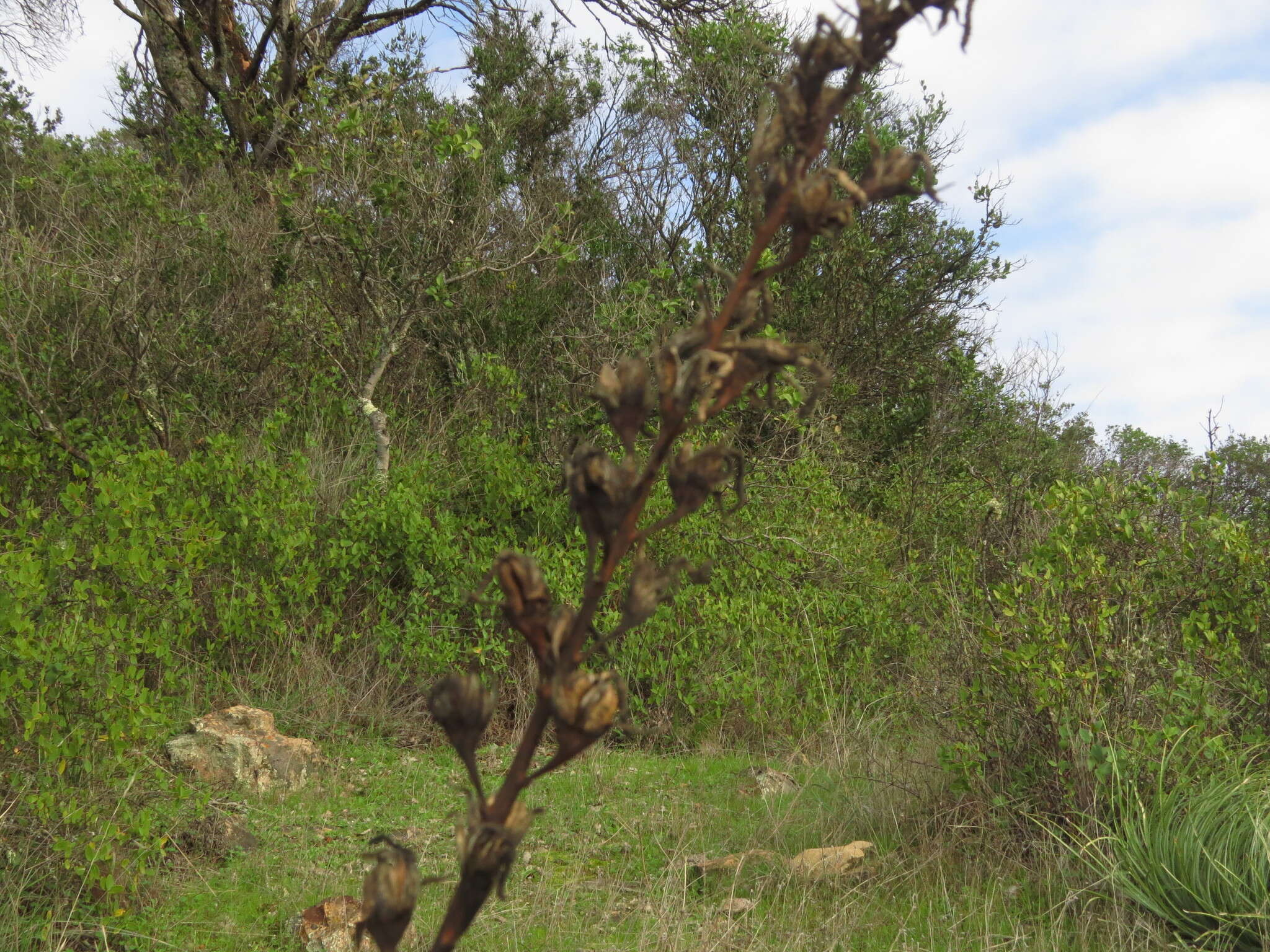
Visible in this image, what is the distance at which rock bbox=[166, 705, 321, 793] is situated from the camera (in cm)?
497

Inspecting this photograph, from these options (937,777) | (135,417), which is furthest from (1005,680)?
(135,417)

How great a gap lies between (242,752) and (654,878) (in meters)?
2.29

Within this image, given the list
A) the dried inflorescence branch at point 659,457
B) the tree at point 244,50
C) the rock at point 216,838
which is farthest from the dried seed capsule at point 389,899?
the tree at point 244,50

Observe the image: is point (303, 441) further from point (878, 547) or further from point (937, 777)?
point (937, 777)

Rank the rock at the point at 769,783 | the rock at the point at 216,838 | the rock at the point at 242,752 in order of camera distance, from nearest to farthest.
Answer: the rock at the point at 216,838 < the rock at the point at 242,752 < the rock at the point at 769,783

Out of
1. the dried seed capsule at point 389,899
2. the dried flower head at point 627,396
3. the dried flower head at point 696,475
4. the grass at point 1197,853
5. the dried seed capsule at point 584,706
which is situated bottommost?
the grass at point 1197,853

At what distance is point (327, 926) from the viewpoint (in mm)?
3498

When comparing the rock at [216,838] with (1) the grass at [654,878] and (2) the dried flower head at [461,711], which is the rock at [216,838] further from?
(2) the dried flower head at [461,711]

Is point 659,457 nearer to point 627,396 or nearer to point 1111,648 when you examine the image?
point 627,396

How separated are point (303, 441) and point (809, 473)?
385 cm

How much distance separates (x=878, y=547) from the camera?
7.83 metres

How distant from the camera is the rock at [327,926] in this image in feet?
11.3

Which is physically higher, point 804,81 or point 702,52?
point 702,52

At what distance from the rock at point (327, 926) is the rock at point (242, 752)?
61.2 inches
